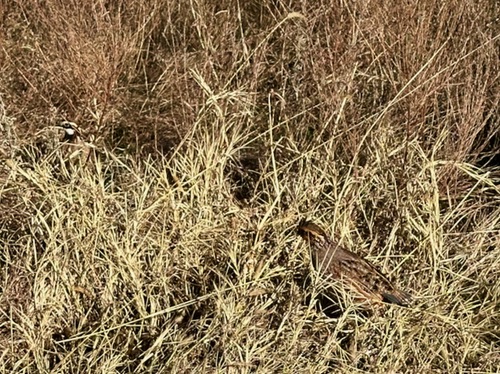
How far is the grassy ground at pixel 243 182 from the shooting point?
12.1 feet

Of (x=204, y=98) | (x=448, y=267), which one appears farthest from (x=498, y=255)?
(x=204, y=98)

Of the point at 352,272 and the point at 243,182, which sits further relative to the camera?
the point at 243,182

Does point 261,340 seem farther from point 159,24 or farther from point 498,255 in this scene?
point 159,24

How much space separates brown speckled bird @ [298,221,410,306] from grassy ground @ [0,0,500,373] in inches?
2.8

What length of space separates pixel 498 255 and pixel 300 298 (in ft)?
3.09

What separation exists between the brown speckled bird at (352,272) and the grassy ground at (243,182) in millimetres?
70

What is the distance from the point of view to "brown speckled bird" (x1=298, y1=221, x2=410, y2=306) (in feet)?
12.6

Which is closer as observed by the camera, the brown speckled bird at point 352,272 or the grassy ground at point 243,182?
the grassy ground at point 243,182

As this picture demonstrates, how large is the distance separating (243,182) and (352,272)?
96cm

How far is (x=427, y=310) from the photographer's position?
3.81m

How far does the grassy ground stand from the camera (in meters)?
3.69

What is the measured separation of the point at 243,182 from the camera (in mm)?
4652

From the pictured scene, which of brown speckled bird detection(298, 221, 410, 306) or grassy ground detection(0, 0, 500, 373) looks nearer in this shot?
grassy ground detection(0, 0, 500, 373)

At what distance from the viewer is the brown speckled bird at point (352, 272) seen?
383 centimetres
